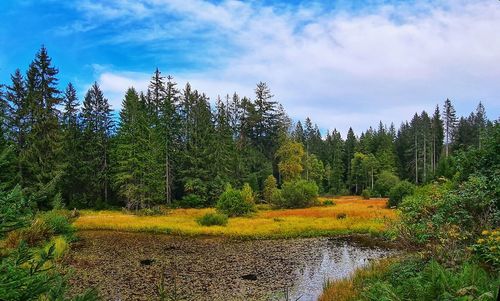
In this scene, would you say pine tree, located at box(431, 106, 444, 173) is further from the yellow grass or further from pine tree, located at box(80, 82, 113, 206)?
pine tree, located at box(80, 82, 113, 206)

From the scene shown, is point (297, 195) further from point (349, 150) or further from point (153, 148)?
point (349, 150)

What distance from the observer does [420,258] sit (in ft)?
32.4

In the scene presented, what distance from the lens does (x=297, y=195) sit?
139 feet

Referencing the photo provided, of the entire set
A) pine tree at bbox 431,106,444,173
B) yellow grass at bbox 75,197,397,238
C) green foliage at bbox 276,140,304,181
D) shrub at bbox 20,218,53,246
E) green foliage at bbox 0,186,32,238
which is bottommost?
yellow grass at bbox 75,197,397,238

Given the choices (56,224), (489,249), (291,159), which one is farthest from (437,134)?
(489,249)

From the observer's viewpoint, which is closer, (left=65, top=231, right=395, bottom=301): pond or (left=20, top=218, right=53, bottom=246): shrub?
(left=65, top=231, right=395, bottom=301): pond

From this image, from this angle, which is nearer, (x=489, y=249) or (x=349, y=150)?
(x=489, y=249)

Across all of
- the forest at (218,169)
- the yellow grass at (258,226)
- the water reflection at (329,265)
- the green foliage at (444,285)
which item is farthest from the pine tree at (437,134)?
the green foliage at (444,285)

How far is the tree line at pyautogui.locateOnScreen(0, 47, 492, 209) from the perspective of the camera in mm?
39125

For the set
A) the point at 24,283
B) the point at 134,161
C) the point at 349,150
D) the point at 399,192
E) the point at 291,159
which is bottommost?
the point at 399,192

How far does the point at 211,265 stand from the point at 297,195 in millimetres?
25992

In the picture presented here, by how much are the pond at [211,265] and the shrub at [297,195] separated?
17456 mm

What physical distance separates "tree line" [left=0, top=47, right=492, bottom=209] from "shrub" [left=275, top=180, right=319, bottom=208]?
8721mm

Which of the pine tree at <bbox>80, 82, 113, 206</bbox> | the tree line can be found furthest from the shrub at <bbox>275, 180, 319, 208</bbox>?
the pine tree at <bbox>80, 82, 113, 206</bbox>
